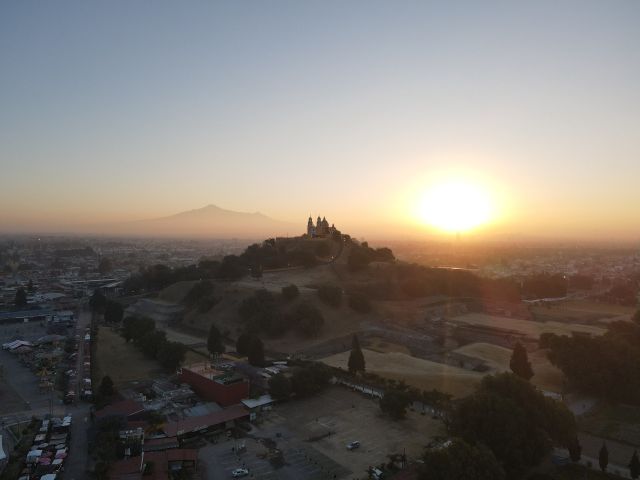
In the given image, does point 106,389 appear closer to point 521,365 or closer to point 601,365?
point 521,365

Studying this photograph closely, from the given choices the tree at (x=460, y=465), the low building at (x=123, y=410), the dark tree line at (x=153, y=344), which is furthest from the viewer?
the dark tree line at (x=153, y=344)

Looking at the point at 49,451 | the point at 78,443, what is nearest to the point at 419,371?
the point at 78,443

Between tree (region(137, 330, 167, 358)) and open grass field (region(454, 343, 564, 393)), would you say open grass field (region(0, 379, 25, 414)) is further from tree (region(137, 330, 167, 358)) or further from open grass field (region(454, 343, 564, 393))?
open grass field (region(454, 343, 564, 393))

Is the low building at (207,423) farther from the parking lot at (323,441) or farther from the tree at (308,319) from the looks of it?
the tree at (308,319)

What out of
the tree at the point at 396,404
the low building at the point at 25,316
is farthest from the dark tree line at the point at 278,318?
the low building at the point at 25,316

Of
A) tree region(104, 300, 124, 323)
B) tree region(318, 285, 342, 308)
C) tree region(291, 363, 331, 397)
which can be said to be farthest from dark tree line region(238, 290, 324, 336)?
tree region(104, 300, 124, 323)

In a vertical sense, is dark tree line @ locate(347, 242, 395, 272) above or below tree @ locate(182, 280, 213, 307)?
above
